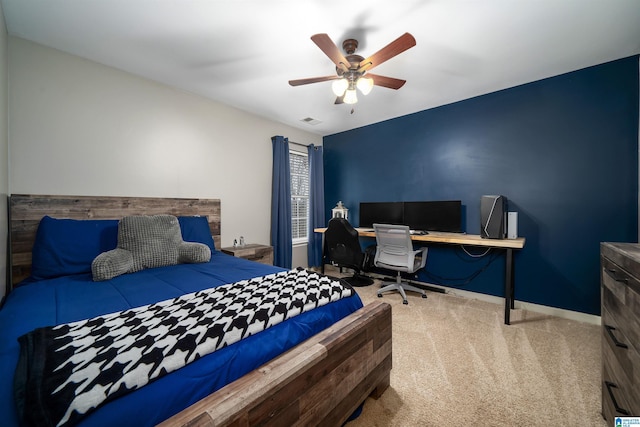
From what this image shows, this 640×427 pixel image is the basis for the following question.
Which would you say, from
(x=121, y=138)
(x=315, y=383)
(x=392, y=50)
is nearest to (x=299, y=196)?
(x=121, y=138)

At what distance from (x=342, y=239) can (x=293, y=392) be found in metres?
2.37

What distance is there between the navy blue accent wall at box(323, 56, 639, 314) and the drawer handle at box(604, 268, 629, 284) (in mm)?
1711

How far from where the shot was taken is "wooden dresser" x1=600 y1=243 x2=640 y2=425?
3.16 feet

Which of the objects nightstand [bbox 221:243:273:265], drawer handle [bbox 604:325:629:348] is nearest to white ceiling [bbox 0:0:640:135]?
nightstand [bbox 221:243:273:265]

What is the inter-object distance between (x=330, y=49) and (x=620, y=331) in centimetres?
216

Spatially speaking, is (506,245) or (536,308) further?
(536,308)

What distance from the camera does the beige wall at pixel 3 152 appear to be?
5.71 feet

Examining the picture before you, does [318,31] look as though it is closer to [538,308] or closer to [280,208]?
[280,208]

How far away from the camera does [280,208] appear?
3.83 meters

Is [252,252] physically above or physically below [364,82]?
below

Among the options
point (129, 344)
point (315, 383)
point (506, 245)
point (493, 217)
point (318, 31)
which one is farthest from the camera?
point (493, 217)

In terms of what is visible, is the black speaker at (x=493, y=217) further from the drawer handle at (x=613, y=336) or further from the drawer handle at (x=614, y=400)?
the drawer handle at (x=614, y=400)

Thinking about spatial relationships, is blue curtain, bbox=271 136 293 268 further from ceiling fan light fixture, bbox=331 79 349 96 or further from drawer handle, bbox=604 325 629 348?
drawer handle, bbox=604 325 629 348

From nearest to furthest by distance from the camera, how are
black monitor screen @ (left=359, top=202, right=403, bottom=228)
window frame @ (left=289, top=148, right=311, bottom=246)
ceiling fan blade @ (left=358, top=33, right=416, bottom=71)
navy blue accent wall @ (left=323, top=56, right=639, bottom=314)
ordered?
ceiling fan blade @ (left=358, top=33, right=416, bottom=71) < navy blue accent wall @ (left=323, top=56, right=639, bottom=314) < black monitor screen @ (left=359, top=202, right=403, bottom=228) < window frame @ (left=289, top=148, right=311, bottom=246)
